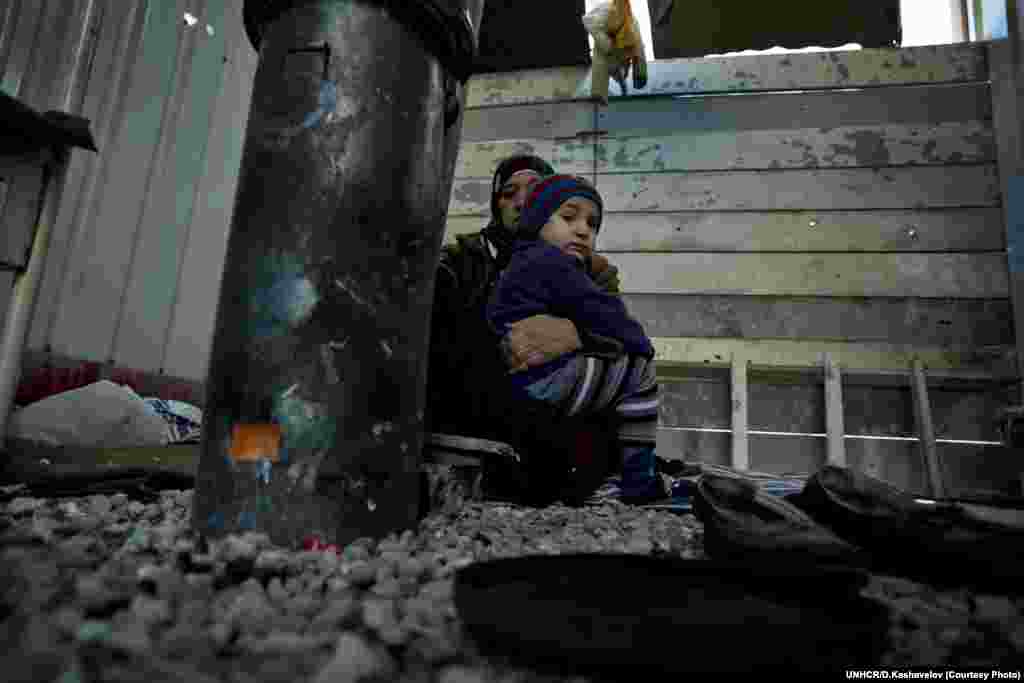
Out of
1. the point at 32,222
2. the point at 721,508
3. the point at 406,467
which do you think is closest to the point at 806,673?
the point at 721,508

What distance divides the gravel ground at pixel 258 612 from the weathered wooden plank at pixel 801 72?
318 centimetres

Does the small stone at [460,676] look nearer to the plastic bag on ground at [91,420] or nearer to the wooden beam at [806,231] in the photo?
the plastic bag on ground at [91,420]

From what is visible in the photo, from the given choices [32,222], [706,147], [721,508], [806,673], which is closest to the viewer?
[806,673]

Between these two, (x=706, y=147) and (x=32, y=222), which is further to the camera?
(x=706, y=147)

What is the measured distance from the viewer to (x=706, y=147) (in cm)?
330

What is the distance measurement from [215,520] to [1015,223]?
367cm

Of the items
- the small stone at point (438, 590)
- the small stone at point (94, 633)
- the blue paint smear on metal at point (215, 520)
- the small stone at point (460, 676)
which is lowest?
the small stone at point (460, 676)

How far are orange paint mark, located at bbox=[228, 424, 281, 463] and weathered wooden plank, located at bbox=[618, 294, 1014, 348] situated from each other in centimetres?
260

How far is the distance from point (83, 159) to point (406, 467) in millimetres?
2014

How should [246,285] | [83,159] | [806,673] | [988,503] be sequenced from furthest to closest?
[83,159] < [988,503] < [246,285] < [806,673]

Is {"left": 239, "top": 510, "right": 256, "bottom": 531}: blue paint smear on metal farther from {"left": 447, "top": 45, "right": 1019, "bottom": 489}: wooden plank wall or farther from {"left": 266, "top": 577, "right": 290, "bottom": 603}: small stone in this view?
{"left": 447, "top": 45, "right": 1019, "bottom": 489}: wooden plank wall

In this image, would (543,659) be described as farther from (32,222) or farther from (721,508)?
(32,222)

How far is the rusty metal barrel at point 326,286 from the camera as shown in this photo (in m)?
0.85

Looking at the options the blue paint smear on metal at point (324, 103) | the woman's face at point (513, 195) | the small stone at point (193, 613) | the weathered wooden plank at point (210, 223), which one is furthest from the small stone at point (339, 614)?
the weathered wooden plank at point (210, 223)
